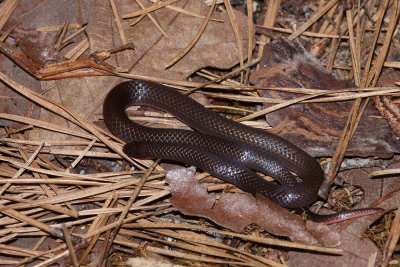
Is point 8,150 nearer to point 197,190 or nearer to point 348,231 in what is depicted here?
point 197,190

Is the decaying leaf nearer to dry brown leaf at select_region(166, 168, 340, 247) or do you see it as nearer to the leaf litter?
the leaf litter

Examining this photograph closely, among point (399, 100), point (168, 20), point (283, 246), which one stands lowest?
point (283, 246)

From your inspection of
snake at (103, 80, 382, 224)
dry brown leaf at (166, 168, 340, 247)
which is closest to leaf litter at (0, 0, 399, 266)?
dry brown leaf at (166, 168, 340, 247)

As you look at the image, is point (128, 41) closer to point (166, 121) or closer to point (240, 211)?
point (166, 121)

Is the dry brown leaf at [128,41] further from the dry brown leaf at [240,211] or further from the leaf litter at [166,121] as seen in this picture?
the dry brown leaf at [240,211]

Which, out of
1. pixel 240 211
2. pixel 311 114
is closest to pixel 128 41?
pixel 311 114

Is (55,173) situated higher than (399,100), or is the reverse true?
(399,100)

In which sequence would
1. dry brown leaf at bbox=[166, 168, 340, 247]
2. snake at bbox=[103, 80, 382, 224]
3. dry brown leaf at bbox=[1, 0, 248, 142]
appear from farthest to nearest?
dry brown leaf at bbox=[1, 0, 248, 142], snake at bbox=[103, 80, 382, 224], dry brown leaf at bbox=[166, 168, 340, 247]

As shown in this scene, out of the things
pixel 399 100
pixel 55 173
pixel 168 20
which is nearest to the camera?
pixel 55 173

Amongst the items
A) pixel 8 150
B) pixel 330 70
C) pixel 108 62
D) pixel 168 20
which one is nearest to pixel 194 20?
pixel 168 20

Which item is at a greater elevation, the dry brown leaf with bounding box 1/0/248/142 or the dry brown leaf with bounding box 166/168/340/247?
the dry brown leaf with bounding box 1/0/248/142
